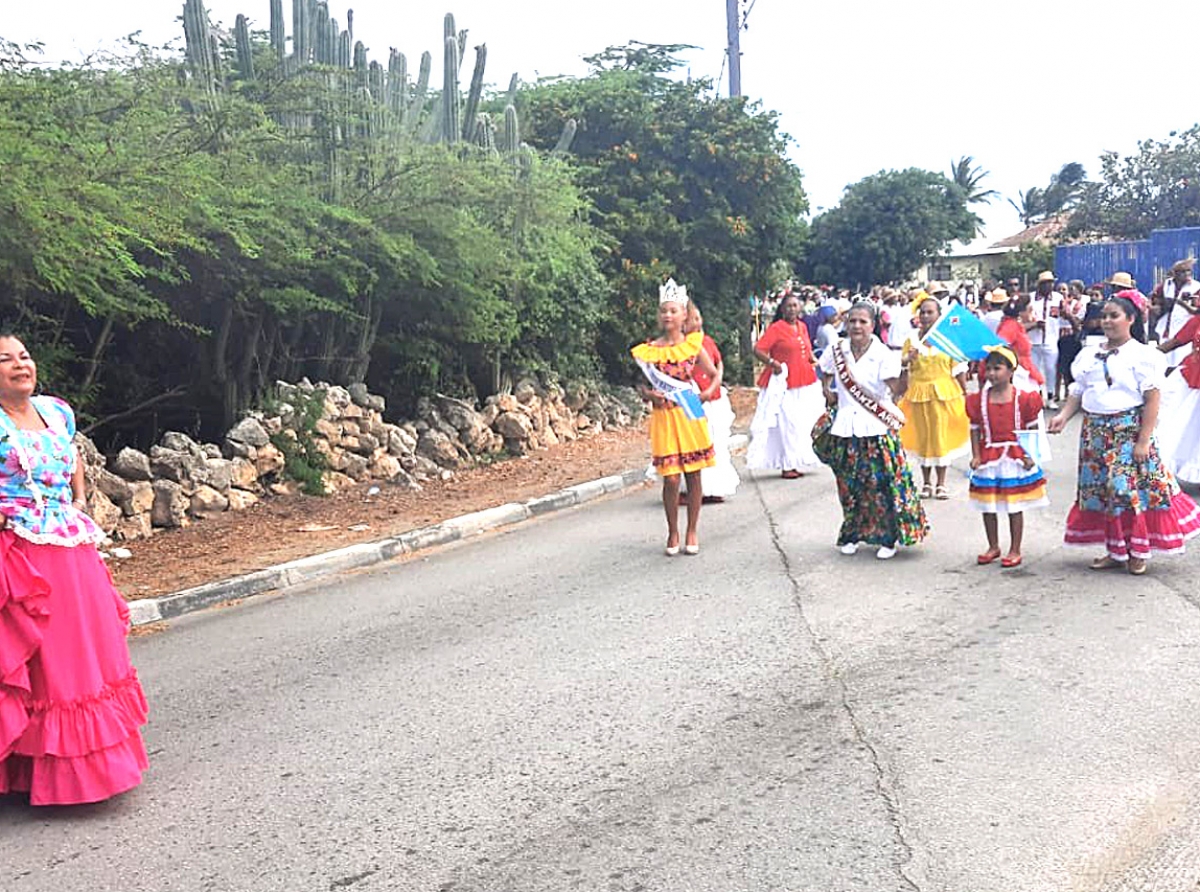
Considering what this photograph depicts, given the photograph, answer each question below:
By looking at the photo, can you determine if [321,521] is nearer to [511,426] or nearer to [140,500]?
[140,500]

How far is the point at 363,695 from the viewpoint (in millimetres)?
6359

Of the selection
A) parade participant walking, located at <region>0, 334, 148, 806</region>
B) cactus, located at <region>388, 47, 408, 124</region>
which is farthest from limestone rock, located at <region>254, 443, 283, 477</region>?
parade participant walking, located at <region>0, 334, 148, 806</region>

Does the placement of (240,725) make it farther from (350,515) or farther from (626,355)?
(626,355)

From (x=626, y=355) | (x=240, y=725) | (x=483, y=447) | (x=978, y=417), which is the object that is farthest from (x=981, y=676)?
(x=626, y=355)

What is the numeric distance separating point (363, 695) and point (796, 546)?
432cm

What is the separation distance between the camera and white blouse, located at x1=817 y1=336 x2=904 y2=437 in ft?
29.6

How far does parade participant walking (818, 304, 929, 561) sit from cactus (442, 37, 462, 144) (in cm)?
784

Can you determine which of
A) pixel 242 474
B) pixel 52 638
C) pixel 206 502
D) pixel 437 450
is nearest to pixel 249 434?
pixel 242 474

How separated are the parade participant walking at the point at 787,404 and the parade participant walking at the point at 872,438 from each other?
4339mm

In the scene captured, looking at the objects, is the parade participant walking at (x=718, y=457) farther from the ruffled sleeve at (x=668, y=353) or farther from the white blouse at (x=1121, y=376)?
the white blouse at (x=1121, y=376)

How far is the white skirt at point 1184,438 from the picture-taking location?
436 inches

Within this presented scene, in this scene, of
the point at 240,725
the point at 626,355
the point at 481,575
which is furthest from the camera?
the point at 626,355

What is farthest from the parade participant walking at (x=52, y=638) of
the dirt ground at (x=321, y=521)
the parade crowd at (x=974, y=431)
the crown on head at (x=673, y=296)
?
the crown on head at (x=673, y=296)

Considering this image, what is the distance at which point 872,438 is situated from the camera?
9.11m
